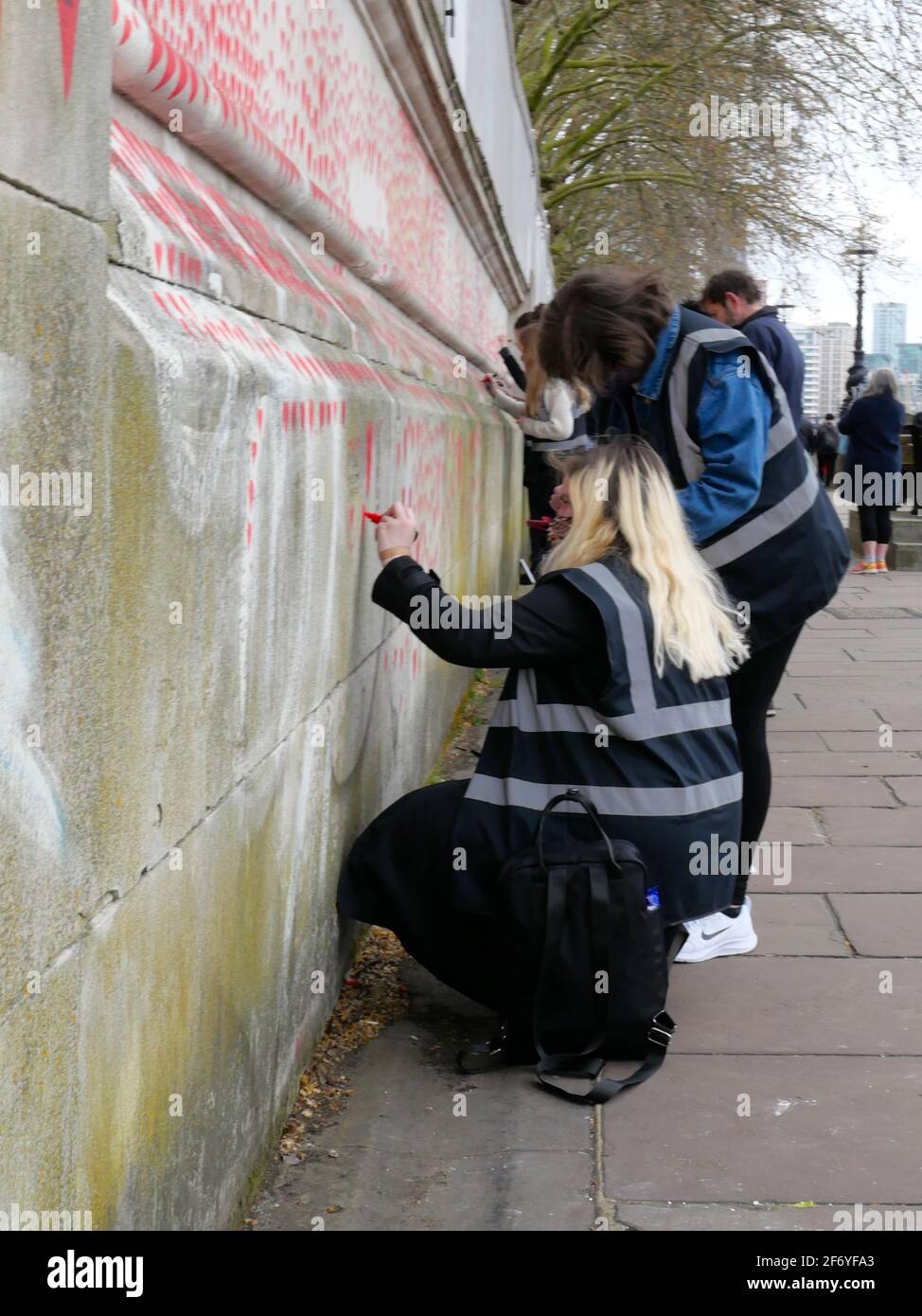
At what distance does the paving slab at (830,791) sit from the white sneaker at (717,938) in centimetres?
169

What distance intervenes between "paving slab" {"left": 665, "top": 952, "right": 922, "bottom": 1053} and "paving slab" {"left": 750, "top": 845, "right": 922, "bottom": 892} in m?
0.68

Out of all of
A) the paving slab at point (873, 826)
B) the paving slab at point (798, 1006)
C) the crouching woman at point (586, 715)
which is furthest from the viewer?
the paving slab at point (873, 826)

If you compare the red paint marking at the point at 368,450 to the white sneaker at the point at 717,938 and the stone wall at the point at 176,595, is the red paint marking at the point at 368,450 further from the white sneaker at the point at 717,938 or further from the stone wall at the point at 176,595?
the white sneaker at the point at 717,938

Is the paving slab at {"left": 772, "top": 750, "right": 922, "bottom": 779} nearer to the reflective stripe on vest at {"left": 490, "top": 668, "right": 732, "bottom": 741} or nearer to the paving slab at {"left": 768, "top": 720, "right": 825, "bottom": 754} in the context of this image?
the paving slab at {"left": 768, "top": 720, "right": 825, "bottom": 754}

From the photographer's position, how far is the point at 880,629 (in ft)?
35.5

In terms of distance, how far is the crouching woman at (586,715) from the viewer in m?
3.29

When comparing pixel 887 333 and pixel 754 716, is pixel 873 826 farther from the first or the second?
pixel 887 333

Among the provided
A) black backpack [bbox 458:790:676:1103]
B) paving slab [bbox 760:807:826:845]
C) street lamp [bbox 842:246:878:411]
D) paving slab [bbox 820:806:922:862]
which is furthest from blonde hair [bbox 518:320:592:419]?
street lamp [bbox 842:246:878:411]

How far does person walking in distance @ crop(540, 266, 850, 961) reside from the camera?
3.76 meters

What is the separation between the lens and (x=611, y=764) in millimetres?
3350

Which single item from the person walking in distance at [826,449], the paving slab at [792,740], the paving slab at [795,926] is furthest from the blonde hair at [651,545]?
the person walking in distance at [826,449]

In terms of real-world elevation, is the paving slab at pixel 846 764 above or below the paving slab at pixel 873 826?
above

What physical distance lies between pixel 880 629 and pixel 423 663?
6287 millimetres

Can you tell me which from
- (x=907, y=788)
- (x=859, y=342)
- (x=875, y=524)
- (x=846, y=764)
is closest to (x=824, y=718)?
(x=846, y=764)
